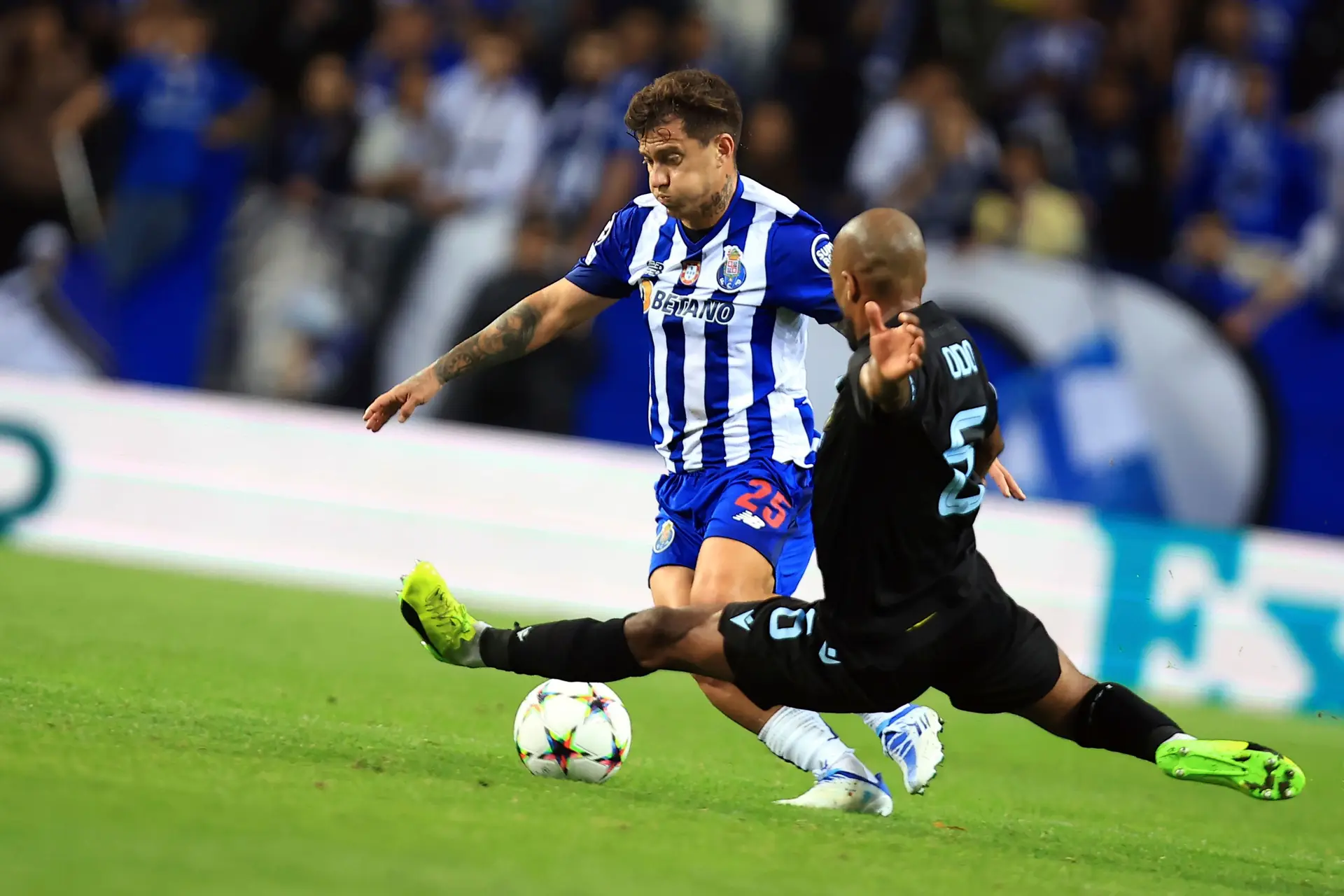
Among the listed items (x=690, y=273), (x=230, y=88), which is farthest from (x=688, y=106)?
(x=230, y=88)

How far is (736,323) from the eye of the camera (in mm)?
5578

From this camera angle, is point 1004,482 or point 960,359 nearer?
point 960,359

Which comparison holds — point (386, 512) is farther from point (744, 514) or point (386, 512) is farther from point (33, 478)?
point (744, 514)

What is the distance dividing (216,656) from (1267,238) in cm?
809

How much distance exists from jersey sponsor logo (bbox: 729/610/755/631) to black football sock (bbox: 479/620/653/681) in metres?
0.31

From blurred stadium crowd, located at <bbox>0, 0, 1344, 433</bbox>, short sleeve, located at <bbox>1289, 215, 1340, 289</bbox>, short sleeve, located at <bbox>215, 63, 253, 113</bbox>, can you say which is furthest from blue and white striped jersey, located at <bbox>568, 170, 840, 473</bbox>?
short sleeve, located at <bbox>215, 63, 253, 113</bbox>

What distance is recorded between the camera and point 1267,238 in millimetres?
12211

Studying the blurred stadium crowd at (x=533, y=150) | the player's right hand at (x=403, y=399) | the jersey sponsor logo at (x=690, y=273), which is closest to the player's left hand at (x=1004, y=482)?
the jersey sponsor logo at (x=690, y=273)

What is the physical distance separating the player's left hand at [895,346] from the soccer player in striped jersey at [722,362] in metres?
1.25

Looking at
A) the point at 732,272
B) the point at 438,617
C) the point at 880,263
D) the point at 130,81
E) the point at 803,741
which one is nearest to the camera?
the point at 880,263

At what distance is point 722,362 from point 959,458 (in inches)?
49.3

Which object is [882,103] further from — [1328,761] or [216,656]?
[216,656]

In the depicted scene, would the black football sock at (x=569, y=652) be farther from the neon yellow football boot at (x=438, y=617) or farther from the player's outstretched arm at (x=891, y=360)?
the player's outstretched arm at (x=891, y=360)

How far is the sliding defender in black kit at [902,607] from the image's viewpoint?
4.45m
